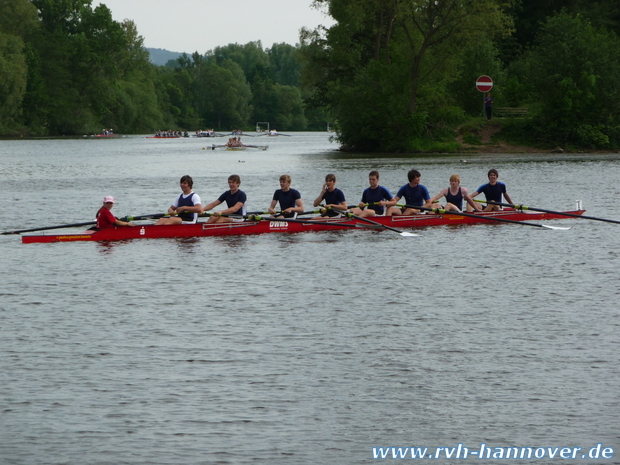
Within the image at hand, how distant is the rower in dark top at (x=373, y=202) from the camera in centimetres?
2297

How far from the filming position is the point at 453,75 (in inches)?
2539

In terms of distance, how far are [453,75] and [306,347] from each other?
5527cm

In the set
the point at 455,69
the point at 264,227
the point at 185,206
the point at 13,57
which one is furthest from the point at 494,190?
the point at 13,57

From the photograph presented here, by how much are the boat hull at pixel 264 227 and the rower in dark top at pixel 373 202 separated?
265 mm

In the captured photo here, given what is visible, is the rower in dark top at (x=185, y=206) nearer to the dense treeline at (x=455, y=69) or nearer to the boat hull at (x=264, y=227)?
the boat hull at (x=264, y=227)

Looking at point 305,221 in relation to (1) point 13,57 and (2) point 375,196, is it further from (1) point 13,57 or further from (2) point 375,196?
(1) point 13,57

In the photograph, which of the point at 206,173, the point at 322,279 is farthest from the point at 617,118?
the point at 322,279

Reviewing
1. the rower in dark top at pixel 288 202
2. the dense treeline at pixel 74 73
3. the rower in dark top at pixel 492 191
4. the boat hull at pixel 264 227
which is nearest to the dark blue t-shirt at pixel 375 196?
the boat hull at pixel 264 227

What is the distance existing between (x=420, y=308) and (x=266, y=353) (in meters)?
3.52

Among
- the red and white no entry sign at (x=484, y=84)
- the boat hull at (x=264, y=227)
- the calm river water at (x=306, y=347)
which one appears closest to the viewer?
the calm river water at (x=306, y=347)

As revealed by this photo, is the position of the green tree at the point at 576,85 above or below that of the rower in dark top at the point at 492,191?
above

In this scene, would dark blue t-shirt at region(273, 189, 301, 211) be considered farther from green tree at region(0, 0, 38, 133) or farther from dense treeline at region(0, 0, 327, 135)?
dense treeline at region(0, 0, 327, 135)

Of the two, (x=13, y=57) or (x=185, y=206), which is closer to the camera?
(x=185, y=206)

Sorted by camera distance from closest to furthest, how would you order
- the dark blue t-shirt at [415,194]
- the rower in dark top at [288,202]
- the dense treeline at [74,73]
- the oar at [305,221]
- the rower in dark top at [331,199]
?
the oar at [305,221]
the rower in dark top at [288,202]
the rower in dark top at [331,199]
the dark blue t-shirt at [415,194]
the dense treeline at [74,73]
